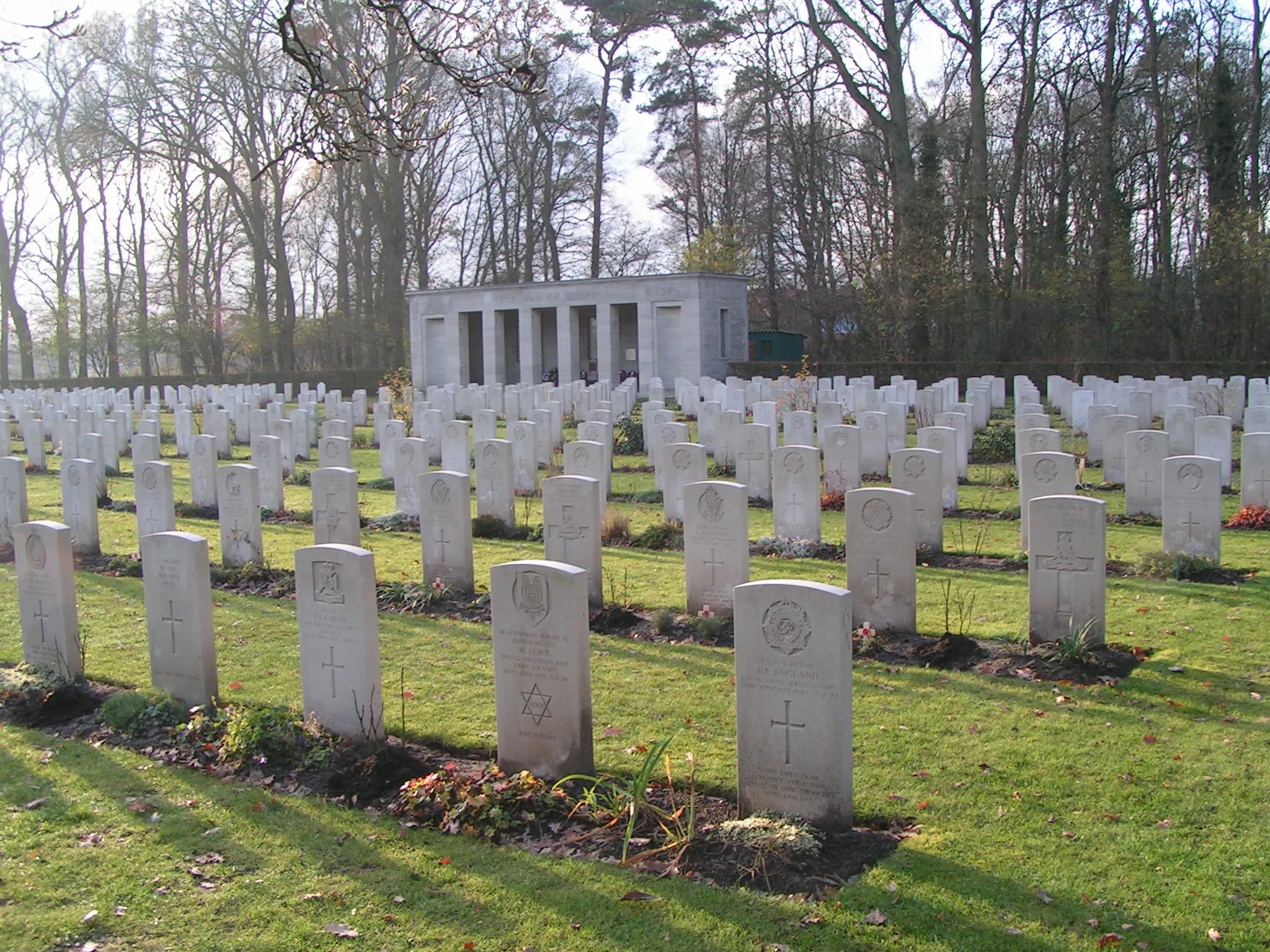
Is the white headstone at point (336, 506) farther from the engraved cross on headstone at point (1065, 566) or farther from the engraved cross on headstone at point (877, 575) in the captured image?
the engraved cross on headstone at point (1065, 566)

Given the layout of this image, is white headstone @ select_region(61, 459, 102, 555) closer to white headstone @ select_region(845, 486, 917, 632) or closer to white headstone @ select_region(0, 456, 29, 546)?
white headstone @ select_region(0, 456, 29, 546)

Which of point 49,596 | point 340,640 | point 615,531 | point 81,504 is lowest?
point 615,531

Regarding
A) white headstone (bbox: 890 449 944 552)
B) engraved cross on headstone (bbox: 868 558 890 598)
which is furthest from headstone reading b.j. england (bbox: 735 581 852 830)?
white headstone (bbox: 890 449 944 552)

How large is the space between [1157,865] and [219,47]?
30.8m

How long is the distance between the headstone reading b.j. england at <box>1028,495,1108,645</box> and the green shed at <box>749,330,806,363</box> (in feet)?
96.7

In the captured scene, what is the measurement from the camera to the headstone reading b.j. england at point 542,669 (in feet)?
19.0

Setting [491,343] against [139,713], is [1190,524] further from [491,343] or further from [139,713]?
[491,343]

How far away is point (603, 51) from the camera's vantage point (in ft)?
132

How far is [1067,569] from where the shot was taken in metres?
7.75

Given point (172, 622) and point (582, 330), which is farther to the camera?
point (582, 330)

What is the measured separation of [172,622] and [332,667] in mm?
1317

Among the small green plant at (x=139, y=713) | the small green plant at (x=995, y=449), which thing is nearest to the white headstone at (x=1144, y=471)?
the small green plant at (x=995, y=449)

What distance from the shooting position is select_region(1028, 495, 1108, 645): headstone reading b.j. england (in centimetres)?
765

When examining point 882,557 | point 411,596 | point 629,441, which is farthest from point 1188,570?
point 629,441
